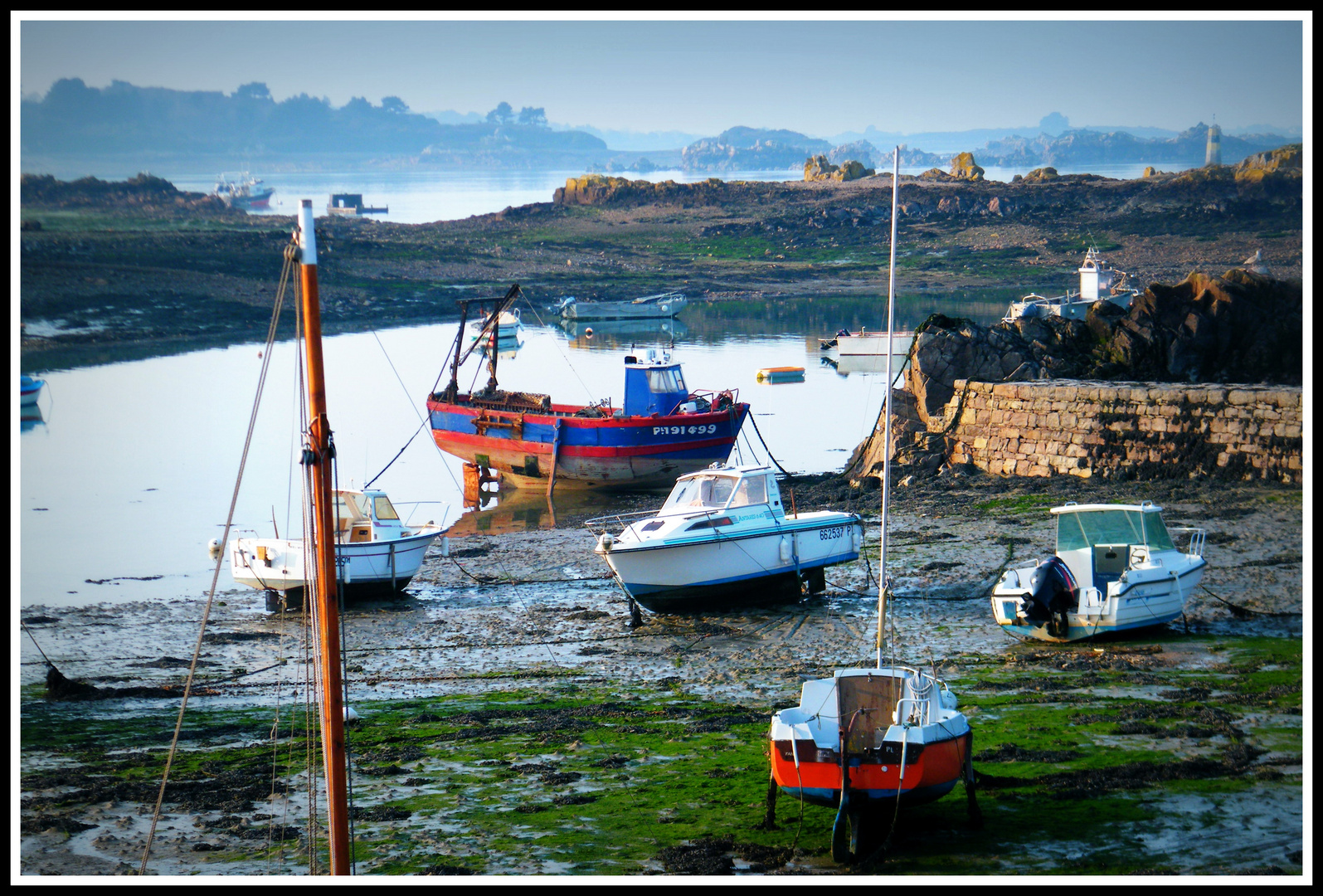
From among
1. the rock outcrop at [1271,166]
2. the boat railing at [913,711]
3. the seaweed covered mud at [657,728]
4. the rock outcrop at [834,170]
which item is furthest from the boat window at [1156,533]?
the rock outcrop at [834,170]

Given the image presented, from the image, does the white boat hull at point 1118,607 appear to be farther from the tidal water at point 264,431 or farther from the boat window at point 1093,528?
the tidal water at point 264,431

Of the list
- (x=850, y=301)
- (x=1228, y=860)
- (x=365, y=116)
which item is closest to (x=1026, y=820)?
(x=1228, y=860)

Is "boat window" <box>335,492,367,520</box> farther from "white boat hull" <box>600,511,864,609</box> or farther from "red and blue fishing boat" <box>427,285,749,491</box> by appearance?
"red and blue fishing boat" <box>427,285,749,491</box>

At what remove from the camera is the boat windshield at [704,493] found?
18156mm

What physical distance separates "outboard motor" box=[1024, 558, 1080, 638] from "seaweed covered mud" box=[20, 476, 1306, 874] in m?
0.35

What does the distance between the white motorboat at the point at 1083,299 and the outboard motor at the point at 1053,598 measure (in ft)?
103

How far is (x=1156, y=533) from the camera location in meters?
15.4

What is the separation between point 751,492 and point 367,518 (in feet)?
20.3

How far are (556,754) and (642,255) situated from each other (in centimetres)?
7999

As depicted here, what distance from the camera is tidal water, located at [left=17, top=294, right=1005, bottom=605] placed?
957 inches

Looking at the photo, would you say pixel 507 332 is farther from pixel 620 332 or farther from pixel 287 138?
pixel 287 138

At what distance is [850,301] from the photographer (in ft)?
243

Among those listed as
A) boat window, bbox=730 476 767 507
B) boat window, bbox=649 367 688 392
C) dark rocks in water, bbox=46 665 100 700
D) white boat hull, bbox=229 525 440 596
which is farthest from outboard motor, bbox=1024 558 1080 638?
boat window, bbox=649 367 688 392

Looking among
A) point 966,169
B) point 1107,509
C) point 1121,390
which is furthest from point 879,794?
point 966,169
